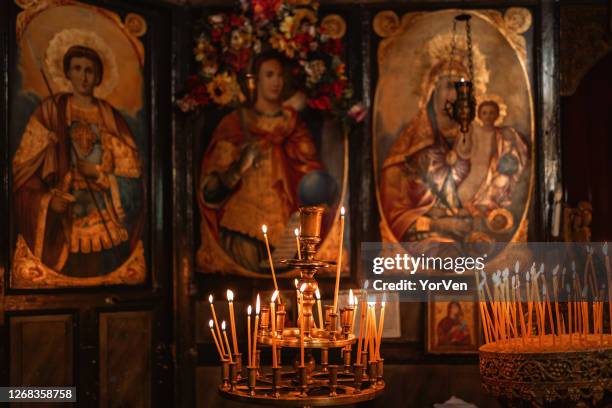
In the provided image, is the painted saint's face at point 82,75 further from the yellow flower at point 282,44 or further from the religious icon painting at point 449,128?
the religious icon painting at point 449,128

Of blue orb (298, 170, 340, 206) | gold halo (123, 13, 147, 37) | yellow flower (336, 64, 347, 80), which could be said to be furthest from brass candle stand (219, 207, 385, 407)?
gold halo (123, 13, 147, 37)

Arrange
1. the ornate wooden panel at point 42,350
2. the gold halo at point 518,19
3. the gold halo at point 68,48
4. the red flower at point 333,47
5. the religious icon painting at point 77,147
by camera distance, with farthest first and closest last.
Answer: the gold halo at point 518,19
the red flower at point 333,47
the gold halo at point 68,48
the religious icon painting at point 77,147
the ornate wooden panel at point 42,350

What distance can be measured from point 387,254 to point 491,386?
2.02 m

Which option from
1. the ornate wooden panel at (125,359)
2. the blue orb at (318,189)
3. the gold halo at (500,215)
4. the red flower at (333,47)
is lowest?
the ornate wooden panel at (125,359)

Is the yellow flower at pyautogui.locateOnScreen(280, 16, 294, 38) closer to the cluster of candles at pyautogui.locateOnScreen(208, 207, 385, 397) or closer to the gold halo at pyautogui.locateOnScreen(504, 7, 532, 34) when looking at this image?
the gold halo at pyautogui.locateOnScreen(504, 7, 532, 34)

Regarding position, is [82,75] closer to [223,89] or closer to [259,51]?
[223,89]

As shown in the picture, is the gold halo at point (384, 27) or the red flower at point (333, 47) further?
the gold halo at point (384, 27)

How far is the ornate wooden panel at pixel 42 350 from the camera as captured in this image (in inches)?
209

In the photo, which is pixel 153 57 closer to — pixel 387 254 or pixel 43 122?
pixel 43 122

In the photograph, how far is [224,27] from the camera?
6.11m

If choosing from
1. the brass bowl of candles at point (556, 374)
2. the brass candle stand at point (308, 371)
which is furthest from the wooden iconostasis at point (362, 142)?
the brass candle stand at point (308, 371)

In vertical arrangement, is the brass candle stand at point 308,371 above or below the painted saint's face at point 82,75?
below

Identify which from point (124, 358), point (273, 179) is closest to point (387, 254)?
point (273, 179)

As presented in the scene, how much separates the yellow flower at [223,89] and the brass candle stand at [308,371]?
8.00 ft
